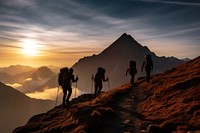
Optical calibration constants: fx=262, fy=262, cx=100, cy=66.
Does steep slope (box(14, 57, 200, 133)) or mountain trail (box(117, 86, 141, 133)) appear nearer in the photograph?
steep slope (box(14, 57, 200, 133))

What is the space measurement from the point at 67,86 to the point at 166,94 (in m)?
11.9

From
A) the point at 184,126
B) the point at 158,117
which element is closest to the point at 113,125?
the point at 158,117

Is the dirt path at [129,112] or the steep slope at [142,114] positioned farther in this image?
the dirt path at [129,112]

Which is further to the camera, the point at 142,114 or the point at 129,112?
the point at 129,112

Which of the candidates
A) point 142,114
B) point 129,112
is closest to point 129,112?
point 129,112

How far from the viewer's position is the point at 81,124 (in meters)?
21.9

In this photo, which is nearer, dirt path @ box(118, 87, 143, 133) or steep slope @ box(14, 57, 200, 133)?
steep slope @ box(14, 57, 200, 133)

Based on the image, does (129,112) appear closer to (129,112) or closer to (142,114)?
(129,112)

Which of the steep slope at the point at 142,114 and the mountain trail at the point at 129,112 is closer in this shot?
the steep slope at the point at 142,114

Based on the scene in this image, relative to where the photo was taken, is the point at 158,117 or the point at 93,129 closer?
the point at 93,129

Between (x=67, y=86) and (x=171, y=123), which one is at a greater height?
(x=67, y=86)

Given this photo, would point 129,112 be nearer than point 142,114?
No

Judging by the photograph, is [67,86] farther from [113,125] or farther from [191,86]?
[191,86]

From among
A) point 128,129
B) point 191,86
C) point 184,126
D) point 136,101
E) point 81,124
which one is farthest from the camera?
point 136,101
